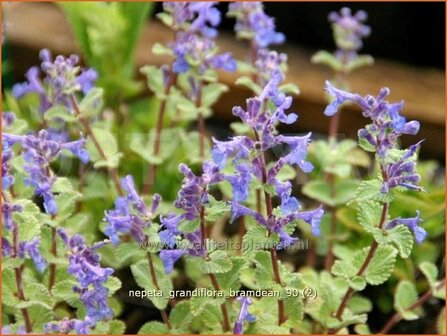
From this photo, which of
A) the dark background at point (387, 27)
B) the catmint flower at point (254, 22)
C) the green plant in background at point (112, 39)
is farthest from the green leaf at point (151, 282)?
the dark background at point (387, 27)

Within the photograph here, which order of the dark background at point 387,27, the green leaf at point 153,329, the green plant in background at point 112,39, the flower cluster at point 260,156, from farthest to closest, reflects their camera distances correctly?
the dark background at point 387,27 → the green plant in background at point 112,39 → the green leaf at point 153,329 → the flower cluster at point 260,156

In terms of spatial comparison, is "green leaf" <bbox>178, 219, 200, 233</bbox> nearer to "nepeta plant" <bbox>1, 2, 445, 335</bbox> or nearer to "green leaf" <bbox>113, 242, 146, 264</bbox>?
"nepeta plant" <bbox>1, 2, 445, 335</bbox>

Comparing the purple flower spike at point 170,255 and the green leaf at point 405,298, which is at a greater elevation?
the purple flower spike at point 170,255

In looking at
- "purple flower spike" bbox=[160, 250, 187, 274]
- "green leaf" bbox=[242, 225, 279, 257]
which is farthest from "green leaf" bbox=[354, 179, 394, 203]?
"purple flower spike" bbox=[160, 250, 187, 274]

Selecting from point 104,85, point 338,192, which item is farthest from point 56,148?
point 104,85

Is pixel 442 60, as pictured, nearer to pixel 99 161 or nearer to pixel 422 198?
pixel 422 198

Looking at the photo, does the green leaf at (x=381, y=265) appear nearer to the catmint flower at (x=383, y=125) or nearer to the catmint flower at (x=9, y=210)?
the catmint flower at (x=383, y=125)
